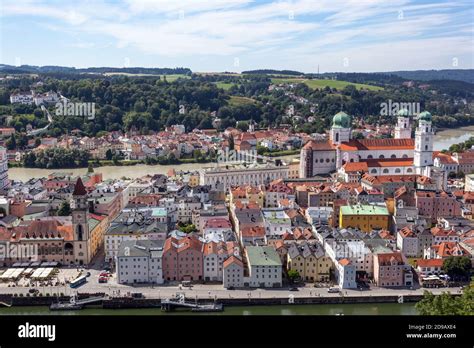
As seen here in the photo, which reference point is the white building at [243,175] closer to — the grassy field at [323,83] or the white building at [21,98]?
the white building at [21,98]

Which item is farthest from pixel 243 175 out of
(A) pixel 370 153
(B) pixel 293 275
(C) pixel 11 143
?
(C) pixel 11 143

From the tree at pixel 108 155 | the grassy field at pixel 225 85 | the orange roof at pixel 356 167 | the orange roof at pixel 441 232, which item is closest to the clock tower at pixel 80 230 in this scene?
the orange roof at pixel 441 232

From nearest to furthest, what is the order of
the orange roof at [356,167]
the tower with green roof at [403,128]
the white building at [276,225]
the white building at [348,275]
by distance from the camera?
the white building at [348,275], the white building at [276,225], the orange roof at [356,167], the tower with green roof at [403,128]

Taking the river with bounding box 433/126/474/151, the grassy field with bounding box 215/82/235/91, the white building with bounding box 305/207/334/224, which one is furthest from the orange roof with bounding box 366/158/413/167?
the grassy field with bounding box 215/82/235/91

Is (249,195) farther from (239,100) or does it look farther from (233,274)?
(239,100)

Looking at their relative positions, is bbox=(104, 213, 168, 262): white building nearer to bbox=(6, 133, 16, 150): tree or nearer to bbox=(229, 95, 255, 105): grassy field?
bbox=(6, 133, 16, 150): tree

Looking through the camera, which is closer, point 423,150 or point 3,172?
point 423,150
